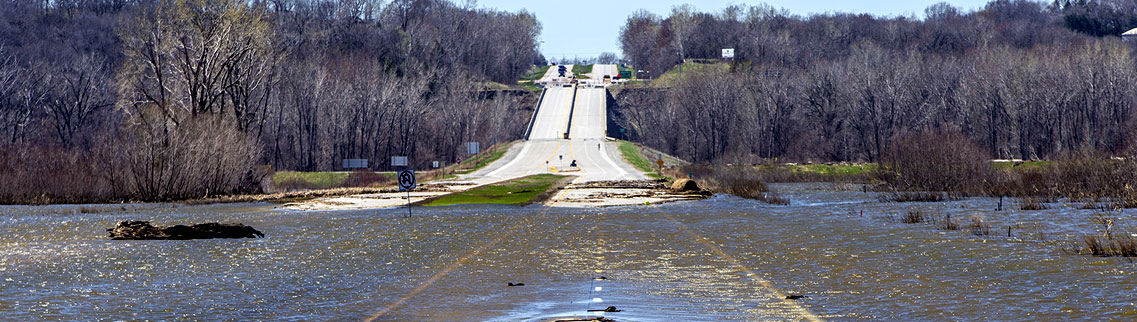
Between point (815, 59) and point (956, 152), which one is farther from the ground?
point (815, 59)

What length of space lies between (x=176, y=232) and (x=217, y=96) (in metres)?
31.7

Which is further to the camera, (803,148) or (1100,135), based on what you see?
(803,148)

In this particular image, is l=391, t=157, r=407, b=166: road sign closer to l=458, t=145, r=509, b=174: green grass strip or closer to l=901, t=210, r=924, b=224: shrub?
l=458, t=145, r=509, b=174: green grass strip

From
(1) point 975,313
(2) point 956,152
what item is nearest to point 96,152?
(2) point 956,152

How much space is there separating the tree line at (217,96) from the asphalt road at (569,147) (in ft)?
22.9

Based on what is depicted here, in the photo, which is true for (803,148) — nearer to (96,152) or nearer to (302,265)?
(96,152)

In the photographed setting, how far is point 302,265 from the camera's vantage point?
78.3 ft

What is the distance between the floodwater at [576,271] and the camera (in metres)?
16.3

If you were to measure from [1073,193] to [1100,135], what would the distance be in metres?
65.7

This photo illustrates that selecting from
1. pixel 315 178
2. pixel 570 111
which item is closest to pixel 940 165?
pixel 315 178

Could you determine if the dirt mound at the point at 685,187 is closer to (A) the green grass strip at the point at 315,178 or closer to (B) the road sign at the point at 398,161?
(B) the road sign at the point at 398,161

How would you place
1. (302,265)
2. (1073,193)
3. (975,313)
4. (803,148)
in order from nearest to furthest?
(975,313)
(302,265)
(1073,193)
(803,148)

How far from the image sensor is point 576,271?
22203mm

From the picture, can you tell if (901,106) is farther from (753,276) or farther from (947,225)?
(753,276)
